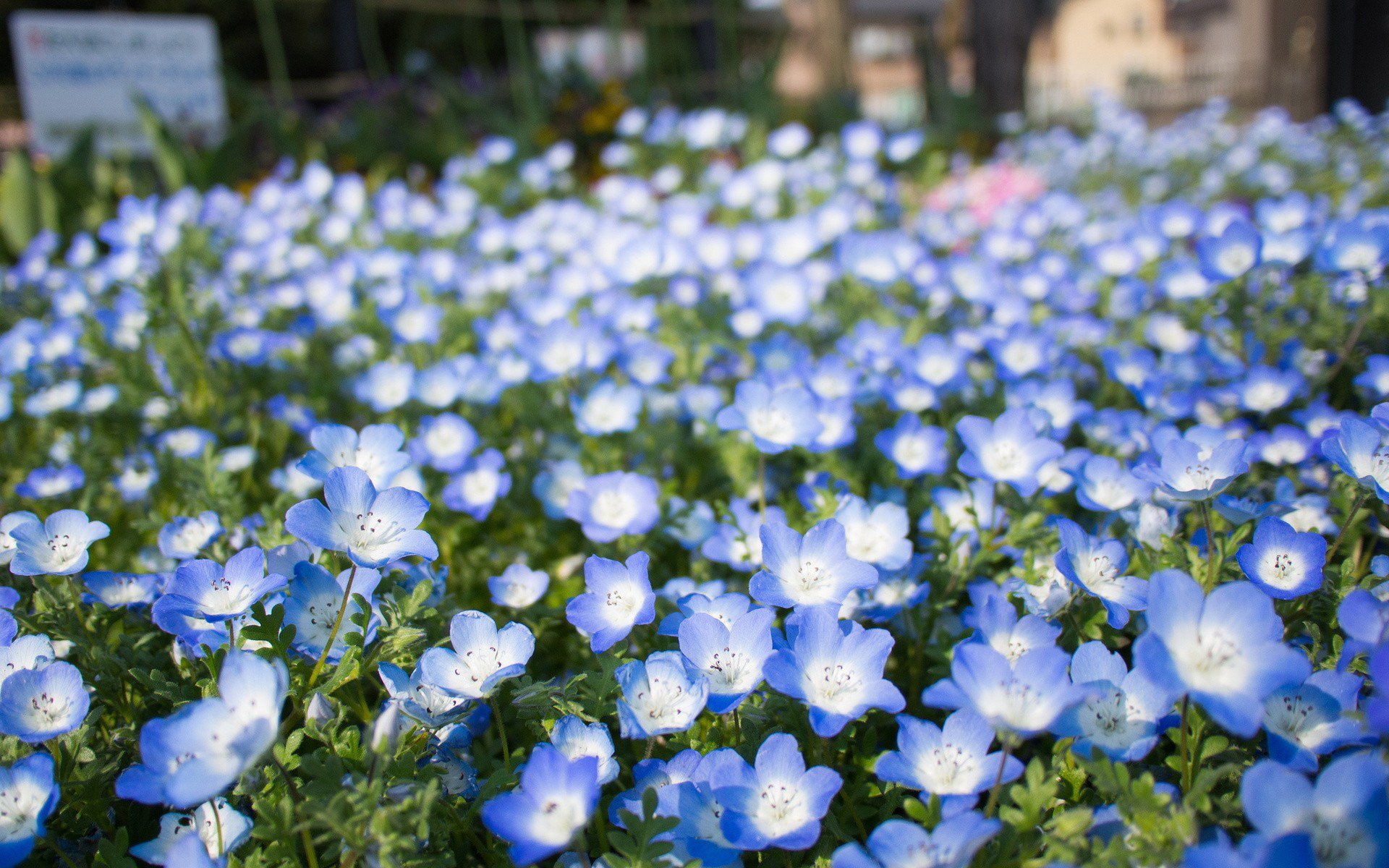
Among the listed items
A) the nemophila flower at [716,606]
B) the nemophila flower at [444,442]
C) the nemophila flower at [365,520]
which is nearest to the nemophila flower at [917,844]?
the nemophila flower at [716,606]

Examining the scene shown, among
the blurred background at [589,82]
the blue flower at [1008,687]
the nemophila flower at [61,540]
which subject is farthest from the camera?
the blurred background at [589,82]

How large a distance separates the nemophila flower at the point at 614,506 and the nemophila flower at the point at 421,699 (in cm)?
42

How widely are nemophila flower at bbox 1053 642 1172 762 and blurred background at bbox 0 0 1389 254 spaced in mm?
4387

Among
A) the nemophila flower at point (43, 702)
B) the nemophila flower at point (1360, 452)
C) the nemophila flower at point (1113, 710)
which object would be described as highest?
the nemophila flower at point (1360, 452)

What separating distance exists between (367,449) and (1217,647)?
45.9 inches

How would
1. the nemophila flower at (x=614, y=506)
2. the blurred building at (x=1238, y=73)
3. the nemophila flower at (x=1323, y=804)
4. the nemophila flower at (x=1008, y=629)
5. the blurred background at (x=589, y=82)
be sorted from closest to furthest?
1. the nemophila flower at (x=1323, y=804)
2. the nemophila flower at (x=1008, y=629)
3. the nemophila flower at (x=614, y=506)
4. the blurred background at (x=589, y=82)
5. the blurred building at (x=1238, y=73)

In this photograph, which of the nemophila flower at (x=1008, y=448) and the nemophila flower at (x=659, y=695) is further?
the nemophila flower at (x=1008, y=448)

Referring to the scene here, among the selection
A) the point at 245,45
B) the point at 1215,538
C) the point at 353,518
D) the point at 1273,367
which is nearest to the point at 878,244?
the point at 1273,367

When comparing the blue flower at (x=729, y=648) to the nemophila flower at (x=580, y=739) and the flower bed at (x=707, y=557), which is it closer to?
the flower bed at (x=707, y=557)

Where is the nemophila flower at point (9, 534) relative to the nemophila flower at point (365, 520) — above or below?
below

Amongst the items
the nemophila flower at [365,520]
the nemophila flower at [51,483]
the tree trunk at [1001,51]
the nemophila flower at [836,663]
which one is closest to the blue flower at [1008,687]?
the nemophila flower at [836,663]

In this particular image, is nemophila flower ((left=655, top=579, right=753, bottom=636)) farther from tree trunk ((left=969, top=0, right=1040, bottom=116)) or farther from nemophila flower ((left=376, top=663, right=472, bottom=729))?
tree trunk ((left=969, top=0, right=1040, bottom=116))

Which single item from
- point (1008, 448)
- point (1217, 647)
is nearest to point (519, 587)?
point (1008, 448)

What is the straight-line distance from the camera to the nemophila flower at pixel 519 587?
1333 millimetres
